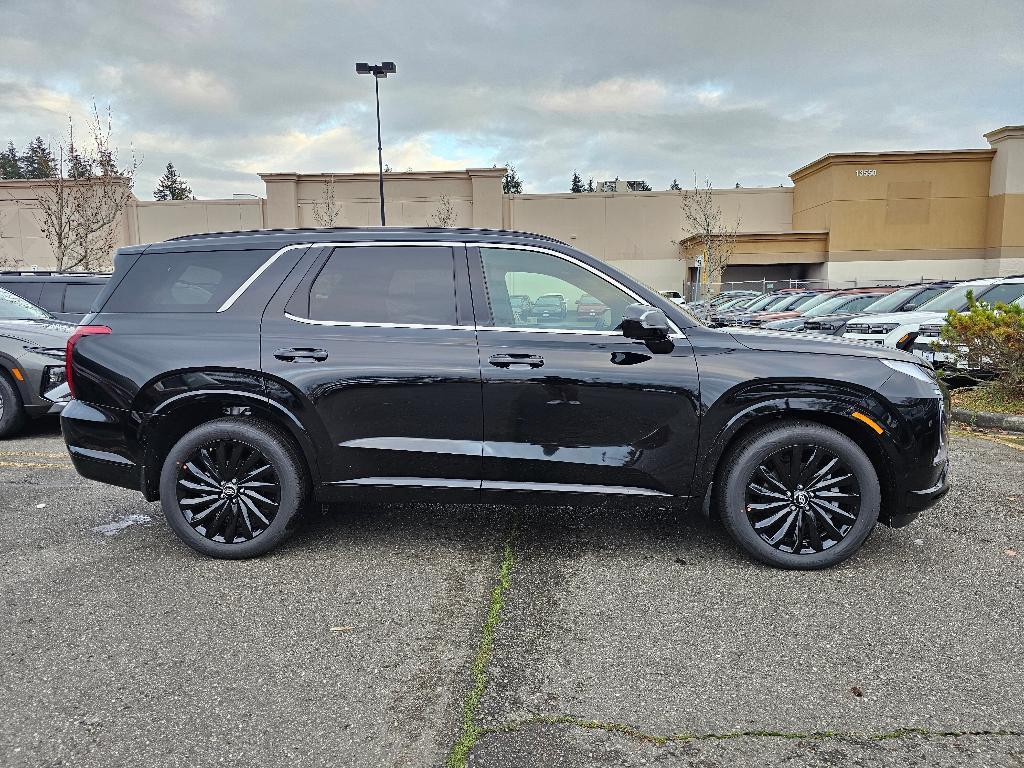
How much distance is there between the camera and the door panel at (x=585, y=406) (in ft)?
11.7

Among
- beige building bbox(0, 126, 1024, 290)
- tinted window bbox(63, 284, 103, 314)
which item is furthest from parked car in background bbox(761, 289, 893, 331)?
beige building bbox(0, 126, 1024, 290)

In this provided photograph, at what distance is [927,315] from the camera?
382 inches

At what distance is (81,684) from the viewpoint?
2645 millimetres

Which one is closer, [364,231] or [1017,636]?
[1017,636]

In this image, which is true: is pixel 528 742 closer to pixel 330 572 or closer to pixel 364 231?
pixel 330 572

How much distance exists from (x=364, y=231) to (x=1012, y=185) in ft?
153

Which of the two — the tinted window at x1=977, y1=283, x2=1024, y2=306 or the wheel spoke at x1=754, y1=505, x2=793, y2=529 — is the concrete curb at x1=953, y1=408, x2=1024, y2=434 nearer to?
the tinted window at x1=977, y1=283, x2=1024, y2=306

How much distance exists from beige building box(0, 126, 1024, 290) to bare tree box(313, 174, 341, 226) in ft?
0.48

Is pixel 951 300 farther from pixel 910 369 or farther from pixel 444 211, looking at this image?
pixel 444 211

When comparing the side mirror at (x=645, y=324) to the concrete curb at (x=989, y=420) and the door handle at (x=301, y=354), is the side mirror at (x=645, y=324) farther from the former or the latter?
the concrete curb at (x=989, y=420)

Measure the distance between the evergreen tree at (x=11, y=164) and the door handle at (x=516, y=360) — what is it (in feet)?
361

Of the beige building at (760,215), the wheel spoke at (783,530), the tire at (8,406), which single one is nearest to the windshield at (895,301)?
the wheel spoke at (783,530)

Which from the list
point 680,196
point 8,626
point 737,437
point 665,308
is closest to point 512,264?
point 665,308

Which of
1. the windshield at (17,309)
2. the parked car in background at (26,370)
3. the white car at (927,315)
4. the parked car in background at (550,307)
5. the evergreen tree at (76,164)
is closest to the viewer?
the parked car in background at (550,307)
